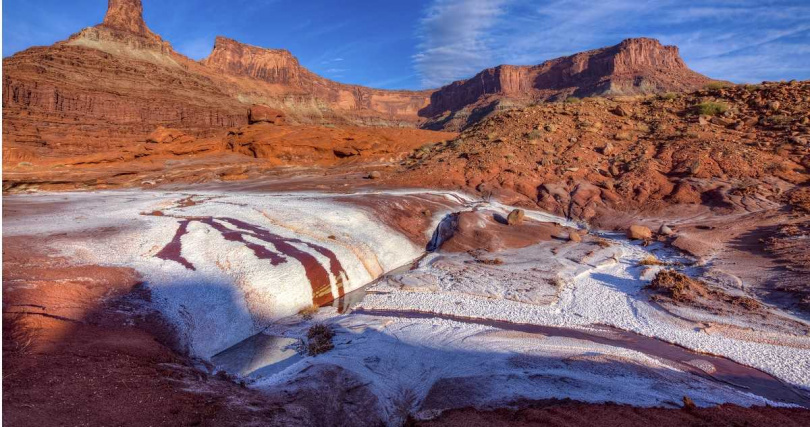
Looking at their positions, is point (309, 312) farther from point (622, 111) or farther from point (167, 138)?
point (167, 138)

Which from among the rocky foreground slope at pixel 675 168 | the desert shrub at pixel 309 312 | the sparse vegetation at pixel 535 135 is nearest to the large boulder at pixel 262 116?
the rocky foreground slope at pixel 675 168

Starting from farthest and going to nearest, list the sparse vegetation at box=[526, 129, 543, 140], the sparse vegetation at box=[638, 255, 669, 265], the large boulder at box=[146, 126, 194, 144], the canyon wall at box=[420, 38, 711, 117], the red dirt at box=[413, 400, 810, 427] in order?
the canyon wall at box=[420, 38, 711, 117]
the large boulder at box=[146, 126, 194, 144]
the sparse vegetation at box=[526, 129, 543, 140]
the sparse vegetation at box=[638, 255, 669, 265]
the red dirt at box=[413, 400, 810, 427]

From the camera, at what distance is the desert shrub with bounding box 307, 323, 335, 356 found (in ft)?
17.6

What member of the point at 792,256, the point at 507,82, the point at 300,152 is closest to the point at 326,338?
the point at 792,256

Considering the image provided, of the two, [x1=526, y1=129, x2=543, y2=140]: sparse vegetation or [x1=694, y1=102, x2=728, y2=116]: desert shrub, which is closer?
[x1=694, y1=102, x2=728, y2=116]: desert shrub

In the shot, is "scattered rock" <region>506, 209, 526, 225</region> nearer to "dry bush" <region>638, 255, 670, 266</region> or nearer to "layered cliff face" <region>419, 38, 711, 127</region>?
"dry bush" <region>638, 255, 670, 266</region>

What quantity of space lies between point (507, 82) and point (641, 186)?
74.6 metres

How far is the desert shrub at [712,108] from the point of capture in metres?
14.2

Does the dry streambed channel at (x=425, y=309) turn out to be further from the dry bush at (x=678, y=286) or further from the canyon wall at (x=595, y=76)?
the canyon wall at (x=595, y=76)

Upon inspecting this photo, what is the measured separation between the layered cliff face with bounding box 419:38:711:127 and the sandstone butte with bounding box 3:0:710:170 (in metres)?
0.20

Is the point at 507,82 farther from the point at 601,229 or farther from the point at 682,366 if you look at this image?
the point at 682,366

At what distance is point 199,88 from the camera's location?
154 feet

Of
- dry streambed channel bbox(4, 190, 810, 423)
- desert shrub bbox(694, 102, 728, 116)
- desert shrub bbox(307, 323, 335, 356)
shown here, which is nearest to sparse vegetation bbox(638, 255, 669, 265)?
dry streambed channel bbox(4, 190, 810, 423)

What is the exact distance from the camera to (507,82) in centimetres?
8094
